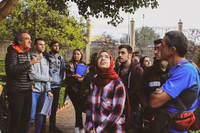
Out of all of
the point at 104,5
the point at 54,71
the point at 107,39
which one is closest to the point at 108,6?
the point at 104,5

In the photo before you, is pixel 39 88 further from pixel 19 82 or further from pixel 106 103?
pixel 106 103

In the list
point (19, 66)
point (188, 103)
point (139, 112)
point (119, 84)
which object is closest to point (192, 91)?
point (188, 103)

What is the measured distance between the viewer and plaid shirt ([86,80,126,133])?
298 cm

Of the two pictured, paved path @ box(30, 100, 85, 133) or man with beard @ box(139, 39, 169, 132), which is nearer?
man with beard @ box(139, 39, 169, 132)

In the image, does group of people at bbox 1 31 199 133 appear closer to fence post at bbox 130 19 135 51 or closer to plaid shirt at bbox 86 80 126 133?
plaid shirt at bbox 86 80 126 133

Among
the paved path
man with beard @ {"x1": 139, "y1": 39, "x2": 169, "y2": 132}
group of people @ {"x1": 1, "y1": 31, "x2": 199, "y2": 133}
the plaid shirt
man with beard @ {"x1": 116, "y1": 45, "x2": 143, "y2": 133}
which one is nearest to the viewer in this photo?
group of people @ {"x1": 1, "y1": 31, "x2": 199, "y2": 133}

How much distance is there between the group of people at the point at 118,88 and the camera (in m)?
2.08

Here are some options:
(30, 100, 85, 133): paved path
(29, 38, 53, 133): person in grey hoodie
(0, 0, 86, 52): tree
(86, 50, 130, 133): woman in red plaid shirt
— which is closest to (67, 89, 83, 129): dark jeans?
(30, 100, 85, 133): paved path

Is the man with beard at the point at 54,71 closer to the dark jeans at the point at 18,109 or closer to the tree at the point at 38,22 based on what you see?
the dark jeans at the point at 18,109

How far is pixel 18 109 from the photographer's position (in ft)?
12.8

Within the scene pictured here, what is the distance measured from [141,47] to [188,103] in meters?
20.1

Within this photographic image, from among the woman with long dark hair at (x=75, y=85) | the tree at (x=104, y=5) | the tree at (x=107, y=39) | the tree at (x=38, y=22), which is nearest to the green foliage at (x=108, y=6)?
the tree at (x=104, y=5)

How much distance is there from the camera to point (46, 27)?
14.0m

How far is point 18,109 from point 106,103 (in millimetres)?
1730
